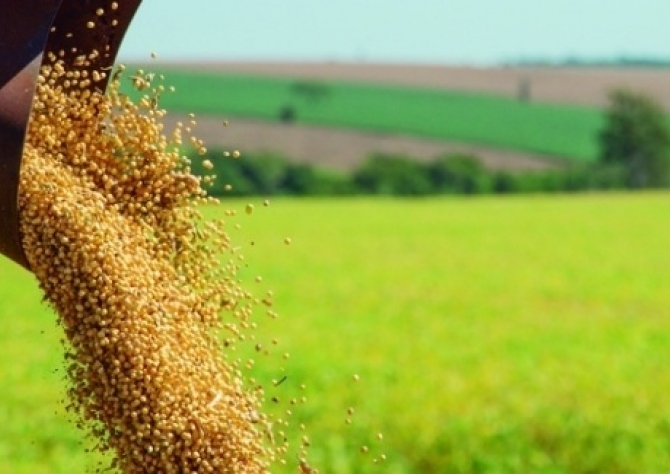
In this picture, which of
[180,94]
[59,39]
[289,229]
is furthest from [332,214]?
[59,39]

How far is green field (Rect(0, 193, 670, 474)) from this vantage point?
7230 mm

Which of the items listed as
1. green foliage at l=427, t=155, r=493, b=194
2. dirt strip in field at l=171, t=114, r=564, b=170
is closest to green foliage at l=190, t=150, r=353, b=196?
dirt strip in field at l=171, t=114, r=564, b=170

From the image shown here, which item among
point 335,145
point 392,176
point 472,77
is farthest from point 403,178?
point 472,77

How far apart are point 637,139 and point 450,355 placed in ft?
126

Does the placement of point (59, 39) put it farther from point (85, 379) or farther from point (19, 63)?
point (85, 379)

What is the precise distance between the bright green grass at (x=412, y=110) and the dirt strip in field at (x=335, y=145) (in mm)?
354

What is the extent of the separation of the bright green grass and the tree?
170 inches

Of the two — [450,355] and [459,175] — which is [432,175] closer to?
[459,175]

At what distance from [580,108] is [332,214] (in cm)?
1692

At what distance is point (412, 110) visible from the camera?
3869 centimetres

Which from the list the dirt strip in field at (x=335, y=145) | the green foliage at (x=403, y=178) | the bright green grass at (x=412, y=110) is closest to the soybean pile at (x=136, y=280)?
the dirt strip in field at (x=335, y=145)

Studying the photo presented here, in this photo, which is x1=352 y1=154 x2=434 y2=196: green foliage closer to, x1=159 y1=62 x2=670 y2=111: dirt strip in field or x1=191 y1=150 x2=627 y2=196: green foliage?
x1=191 y1=150 x2=627 y2=196: green foliage

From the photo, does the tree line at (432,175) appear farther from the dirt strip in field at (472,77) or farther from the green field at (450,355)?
the green field at (450,355)

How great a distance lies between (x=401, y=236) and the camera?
2178 cm
